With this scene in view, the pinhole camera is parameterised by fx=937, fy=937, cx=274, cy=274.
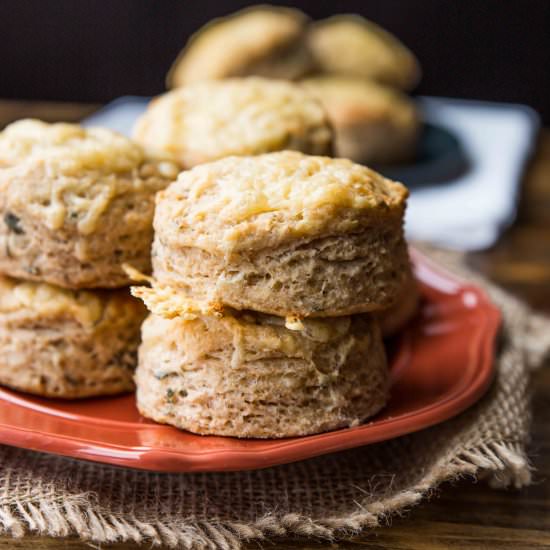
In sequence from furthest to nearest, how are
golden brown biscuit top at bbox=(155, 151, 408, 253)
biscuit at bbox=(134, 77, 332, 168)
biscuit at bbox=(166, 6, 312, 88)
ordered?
biscuit at bbox=(166, 6, 312, 88)
biscuit at bbox=(134, 77, 332, 168)
golden brown biscuit top at bbox=(155, 151, 408, 253)

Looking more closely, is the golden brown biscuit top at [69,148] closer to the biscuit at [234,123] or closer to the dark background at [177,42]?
the biscuit at [234,123]

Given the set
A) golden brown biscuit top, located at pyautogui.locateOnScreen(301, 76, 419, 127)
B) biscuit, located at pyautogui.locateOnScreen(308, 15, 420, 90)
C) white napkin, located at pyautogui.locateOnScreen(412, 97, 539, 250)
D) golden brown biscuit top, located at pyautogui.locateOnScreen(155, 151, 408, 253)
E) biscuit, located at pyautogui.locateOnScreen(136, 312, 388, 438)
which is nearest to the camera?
golden brown biscuit top, located at pyautogui.locateOnScreen(155, 151, 408, 253)

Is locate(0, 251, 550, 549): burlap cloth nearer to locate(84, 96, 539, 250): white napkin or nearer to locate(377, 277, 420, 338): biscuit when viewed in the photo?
locate(377, 277, 420, 338): biscuit

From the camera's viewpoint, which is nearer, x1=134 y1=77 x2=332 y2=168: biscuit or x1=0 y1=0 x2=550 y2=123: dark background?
x1=134 y1=77 x2=332 y2=168: biscuit

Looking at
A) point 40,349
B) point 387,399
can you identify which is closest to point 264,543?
point 387,399

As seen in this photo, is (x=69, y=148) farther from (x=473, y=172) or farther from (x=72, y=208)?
(x=473, y=172)

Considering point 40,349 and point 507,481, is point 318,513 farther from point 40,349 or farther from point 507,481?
point 40,349

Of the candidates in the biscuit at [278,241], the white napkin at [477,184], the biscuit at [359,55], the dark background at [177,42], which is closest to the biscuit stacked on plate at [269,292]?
the biscuit at [278,241]

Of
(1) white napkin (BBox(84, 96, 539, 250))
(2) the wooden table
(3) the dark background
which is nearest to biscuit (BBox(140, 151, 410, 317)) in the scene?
(2) the wooden table
